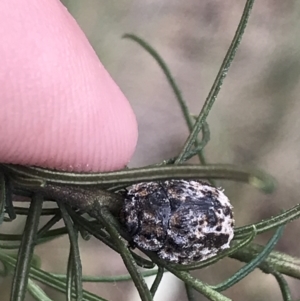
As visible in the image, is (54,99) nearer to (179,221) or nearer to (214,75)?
(179,221)

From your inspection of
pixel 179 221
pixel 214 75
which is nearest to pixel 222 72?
pixel 179 221

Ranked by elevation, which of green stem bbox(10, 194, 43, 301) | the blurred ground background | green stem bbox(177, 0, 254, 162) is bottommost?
green stem bbox(10, 194, 43, 301)

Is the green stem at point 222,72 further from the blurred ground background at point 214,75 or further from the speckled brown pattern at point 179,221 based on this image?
the blurred ground background at point 214,75

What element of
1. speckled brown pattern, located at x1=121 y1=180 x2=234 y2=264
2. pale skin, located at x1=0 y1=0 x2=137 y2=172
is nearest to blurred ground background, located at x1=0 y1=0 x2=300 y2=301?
pale skin, located at x1=0 y1=0 x2=137 y2=172

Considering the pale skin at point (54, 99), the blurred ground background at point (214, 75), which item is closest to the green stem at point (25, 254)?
the pale skin at point (54, 99)

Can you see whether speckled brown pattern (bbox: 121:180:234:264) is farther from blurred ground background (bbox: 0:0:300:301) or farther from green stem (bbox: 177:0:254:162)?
blurred ground background (bbox: 0:0:300:301)
